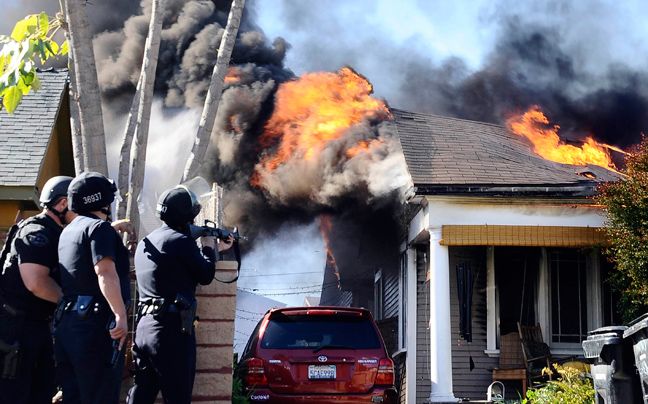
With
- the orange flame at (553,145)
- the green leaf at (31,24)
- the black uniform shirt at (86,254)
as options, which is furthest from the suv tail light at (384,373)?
the orange flame at (553,145)

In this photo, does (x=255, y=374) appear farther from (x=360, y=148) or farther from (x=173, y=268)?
(x=360, y=148)

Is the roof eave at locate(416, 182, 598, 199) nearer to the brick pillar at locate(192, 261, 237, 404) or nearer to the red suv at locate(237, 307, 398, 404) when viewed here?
the red suv at locate(237, 307, 398, 404)

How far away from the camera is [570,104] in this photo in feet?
60.4

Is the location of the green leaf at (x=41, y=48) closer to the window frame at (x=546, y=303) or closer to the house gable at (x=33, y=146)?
the house gable at (x=33, y=146)

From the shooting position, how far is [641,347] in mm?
6199

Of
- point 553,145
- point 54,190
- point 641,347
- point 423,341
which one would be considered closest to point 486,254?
point 423,341

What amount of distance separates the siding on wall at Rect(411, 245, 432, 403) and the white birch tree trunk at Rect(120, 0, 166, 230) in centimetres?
606

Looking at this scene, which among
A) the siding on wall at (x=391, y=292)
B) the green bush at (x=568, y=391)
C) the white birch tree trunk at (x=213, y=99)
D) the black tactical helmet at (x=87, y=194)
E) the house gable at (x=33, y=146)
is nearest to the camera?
the black tactical helmet at (x=87, y=194)

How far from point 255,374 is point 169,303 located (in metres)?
2.89

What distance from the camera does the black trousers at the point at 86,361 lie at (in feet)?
14.1

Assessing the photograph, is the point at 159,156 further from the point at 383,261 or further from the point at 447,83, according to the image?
the point at 447,83

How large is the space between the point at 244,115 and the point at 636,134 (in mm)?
9547

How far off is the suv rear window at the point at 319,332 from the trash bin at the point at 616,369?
2.20m

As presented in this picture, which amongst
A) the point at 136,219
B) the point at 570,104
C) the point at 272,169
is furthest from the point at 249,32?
the point at 570,104
